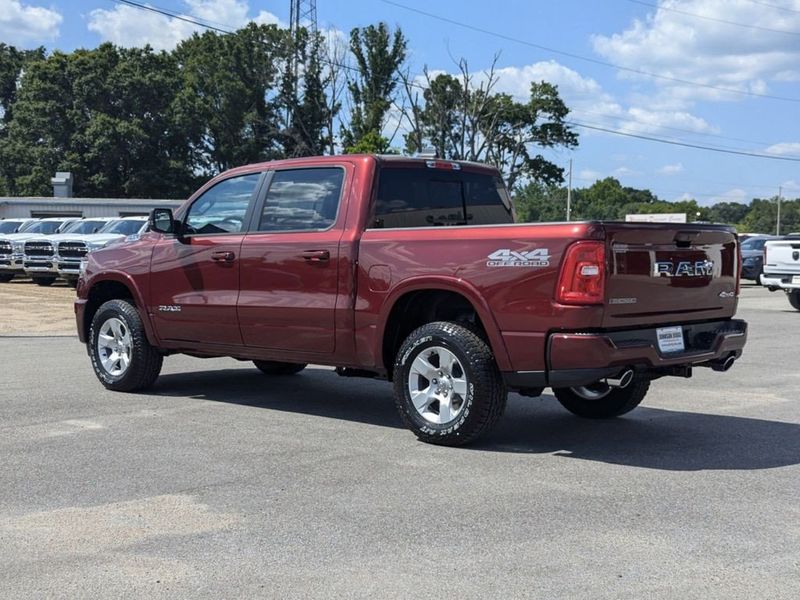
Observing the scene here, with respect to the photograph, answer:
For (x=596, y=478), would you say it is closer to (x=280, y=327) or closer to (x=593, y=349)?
(x=593, y=349)

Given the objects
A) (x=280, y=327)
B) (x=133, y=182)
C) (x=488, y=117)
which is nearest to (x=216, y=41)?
(x=133, y=182)

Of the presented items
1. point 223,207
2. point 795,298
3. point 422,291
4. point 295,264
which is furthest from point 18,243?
point 422,291

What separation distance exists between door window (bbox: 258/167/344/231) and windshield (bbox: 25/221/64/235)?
73.2 ft

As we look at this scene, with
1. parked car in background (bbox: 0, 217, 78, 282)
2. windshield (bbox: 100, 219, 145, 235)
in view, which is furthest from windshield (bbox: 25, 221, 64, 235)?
windshield (bbox: 100, 219, 145, 235)

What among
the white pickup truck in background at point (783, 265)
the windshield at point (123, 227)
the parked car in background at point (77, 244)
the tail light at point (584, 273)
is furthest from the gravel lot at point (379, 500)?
the windshield at point (123, 227)

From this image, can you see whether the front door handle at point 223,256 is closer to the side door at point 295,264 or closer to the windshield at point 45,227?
the side door at point 295,264

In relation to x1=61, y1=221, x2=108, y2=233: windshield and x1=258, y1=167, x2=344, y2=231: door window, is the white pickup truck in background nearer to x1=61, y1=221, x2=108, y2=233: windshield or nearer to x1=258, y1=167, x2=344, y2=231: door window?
x1=258, y1=167, x2=344, y2=231: door window

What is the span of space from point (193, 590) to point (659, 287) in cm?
372

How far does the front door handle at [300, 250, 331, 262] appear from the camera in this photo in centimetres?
716

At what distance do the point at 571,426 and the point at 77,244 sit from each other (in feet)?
62.3

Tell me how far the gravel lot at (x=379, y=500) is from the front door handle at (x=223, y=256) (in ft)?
4.15

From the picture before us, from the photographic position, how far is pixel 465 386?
6.45m

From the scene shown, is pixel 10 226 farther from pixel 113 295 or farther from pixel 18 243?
pixel 113 295

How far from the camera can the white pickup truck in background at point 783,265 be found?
18.9 metres
